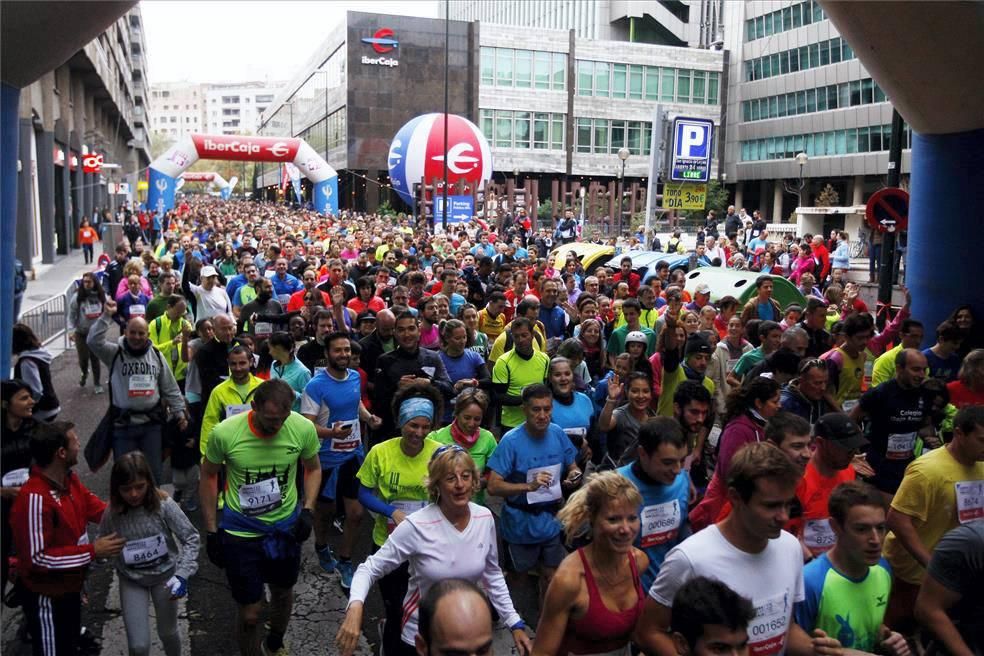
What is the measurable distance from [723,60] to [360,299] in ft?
197

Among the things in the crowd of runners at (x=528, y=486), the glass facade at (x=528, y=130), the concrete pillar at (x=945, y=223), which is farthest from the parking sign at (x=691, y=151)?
the glass facade at (x=528, y=130)

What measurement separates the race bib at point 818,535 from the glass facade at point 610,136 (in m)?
59.1

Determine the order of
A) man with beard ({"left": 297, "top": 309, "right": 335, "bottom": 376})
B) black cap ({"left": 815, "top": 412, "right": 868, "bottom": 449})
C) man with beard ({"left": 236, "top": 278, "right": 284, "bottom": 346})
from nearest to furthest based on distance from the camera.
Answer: black cap ({"left": 815, "top": 412, "right": 868, "bottom": 449})
man with beard ({"left": 297, "top": 309, "right": 335, "bottom": 376})
man with beard ({"left": 236, "top": 278, "right": 284, "bottom": 346})

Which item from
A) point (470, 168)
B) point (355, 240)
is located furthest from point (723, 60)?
point (355, 240)

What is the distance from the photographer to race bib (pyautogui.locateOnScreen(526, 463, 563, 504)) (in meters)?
5.38

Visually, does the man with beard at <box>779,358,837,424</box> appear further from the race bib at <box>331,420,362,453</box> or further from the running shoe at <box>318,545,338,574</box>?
the running shoe at <box>318,545,338,574</box>

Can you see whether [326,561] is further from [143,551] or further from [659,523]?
[659,523]

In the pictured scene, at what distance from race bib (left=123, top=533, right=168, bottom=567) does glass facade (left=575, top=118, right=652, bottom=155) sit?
59.2 metres

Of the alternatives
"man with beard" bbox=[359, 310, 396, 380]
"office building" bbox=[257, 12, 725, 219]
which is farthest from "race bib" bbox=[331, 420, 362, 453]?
"office building" bbox=[257, 12, 725, 219]

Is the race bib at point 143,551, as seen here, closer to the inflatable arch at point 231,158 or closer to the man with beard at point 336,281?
the man with beard at point 336,281

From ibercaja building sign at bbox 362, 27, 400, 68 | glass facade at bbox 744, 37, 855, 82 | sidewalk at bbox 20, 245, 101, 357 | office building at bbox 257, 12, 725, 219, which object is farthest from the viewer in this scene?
office building at bbox 257, 12, 725, 219

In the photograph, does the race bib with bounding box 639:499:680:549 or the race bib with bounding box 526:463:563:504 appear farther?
the race bib with bounding box 526:463:563:504

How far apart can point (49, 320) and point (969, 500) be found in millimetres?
16635

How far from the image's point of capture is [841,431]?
446cm
